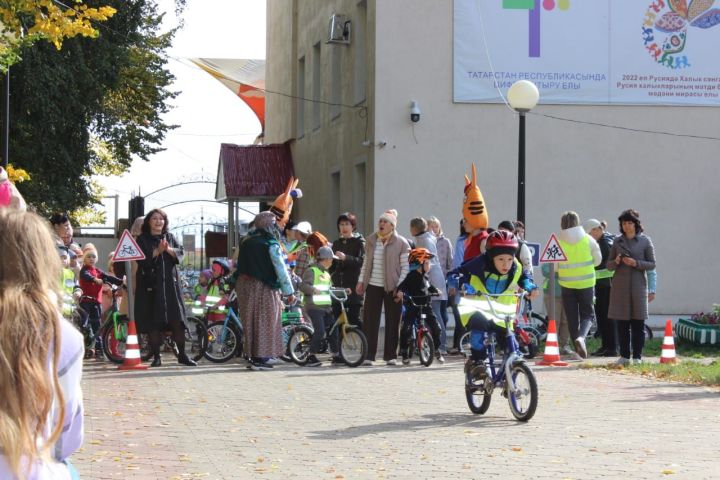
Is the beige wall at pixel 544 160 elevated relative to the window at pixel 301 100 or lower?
lower

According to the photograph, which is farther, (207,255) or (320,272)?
(207,255)

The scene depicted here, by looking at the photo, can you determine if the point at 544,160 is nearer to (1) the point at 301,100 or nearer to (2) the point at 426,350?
(2) the point at 426,350

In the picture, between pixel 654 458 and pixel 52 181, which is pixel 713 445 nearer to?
pixel 654 458

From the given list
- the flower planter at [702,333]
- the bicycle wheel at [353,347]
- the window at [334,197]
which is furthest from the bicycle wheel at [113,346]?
the window at [334,197]

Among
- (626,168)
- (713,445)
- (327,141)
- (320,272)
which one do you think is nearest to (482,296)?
(713,445)

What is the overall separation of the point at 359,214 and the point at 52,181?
309 inches

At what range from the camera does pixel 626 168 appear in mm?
24469

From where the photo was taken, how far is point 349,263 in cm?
1612

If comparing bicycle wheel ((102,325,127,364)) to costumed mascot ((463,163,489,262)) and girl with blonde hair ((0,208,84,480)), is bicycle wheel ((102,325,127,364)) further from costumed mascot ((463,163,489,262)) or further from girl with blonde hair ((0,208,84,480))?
girl with blonde hair ((0,208,84,480))

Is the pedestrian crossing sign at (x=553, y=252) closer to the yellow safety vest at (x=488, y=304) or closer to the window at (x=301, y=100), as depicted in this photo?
the yellow safety vest at (x=488, y=304)

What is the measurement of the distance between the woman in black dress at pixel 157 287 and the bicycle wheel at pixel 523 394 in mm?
6246

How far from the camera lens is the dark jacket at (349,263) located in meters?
16.1

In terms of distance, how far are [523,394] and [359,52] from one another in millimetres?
18028

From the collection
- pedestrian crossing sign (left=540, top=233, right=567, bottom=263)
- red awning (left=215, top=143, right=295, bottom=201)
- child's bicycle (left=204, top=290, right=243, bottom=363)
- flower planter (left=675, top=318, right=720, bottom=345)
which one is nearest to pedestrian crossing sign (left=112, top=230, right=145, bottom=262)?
child's bicycle (left=204, top=290, right=243, bottom=363)
